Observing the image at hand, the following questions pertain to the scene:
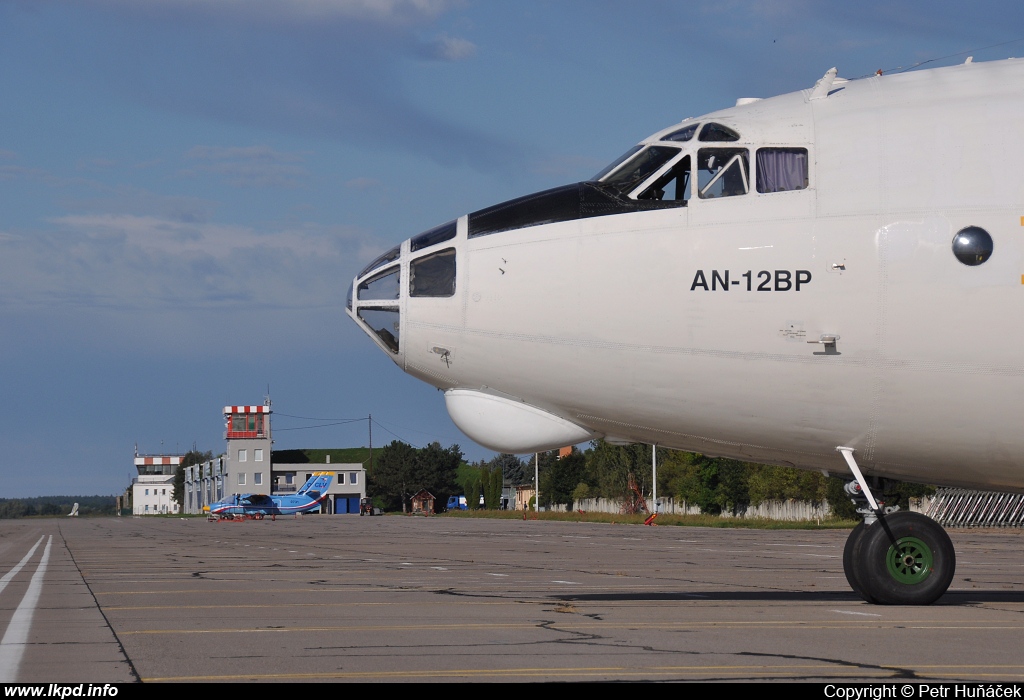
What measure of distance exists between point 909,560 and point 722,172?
15.6ft

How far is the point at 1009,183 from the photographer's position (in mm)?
11453

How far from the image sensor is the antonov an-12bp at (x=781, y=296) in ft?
37.3

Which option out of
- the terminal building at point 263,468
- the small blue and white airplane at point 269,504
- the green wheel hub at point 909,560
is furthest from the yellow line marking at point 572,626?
the terminal building at point 263,468

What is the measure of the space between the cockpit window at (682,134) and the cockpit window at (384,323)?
350cm

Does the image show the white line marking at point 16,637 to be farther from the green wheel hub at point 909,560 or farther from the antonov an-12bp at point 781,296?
the green wheel hub at point 909,560

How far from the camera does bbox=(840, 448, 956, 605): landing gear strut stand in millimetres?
12430

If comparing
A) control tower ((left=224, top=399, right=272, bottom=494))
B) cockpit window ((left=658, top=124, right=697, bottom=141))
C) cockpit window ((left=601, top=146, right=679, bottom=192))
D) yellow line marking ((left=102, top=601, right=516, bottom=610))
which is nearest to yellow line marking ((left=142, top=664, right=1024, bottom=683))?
cockpit window ((left=601, top=146, right=679, bottom=192))

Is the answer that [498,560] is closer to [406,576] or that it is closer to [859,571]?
[406,576]

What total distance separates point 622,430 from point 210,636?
16.1 feet

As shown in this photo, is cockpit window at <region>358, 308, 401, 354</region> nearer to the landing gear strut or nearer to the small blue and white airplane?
the landing gear strut

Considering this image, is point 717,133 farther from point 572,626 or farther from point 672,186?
point 572,626

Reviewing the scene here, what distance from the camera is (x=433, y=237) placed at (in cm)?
1230

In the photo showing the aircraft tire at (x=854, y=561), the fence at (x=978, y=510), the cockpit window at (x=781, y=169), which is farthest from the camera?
the fence at (x=978, y=510)

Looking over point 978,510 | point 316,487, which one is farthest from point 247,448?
point 978,510
